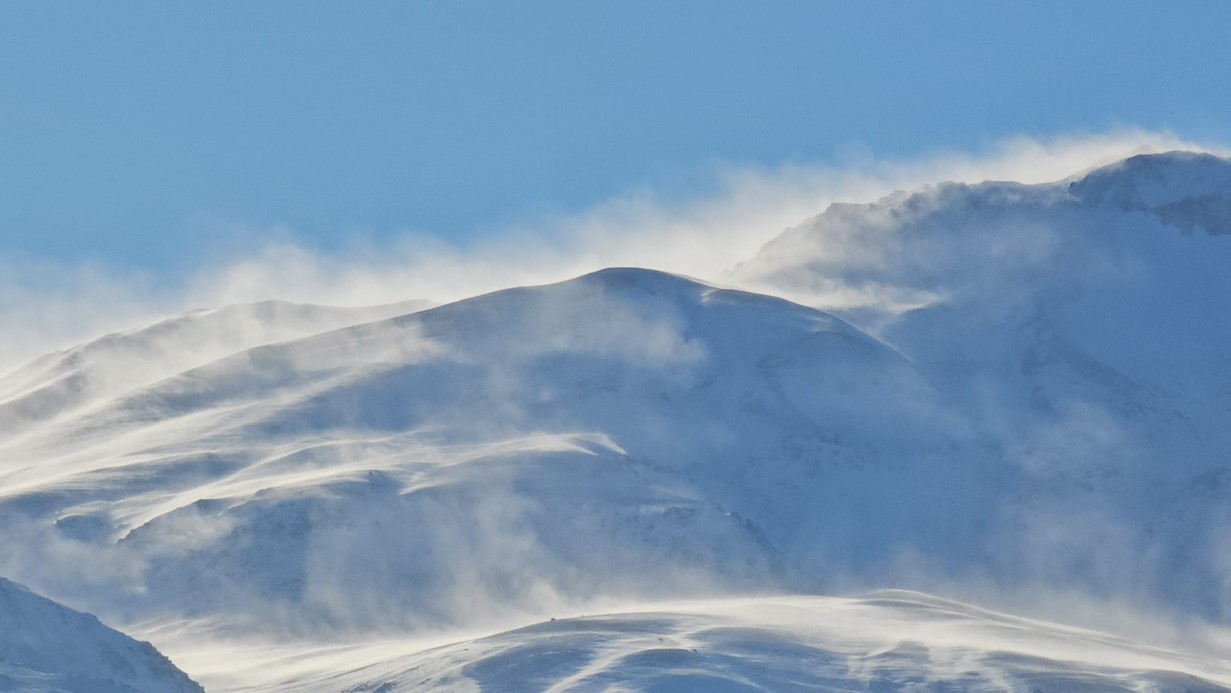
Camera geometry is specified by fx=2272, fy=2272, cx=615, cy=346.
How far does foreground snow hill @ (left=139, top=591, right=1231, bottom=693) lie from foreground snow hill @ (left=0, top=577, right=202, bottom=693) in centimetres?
3874

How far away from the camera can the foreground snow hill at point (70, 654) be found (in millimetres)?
88125

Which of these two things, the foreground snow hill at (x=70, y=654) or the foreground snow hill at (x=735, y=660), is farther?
the foreground snow hill at (x=735, y=660)

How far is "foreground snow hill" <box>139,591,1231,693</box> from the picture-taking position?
5172 inches

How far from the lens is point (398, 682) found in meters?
133

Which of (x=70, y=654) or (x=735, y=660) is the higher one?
(x=735, y=660)

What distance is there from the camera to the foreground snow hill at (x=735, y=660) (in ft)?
431

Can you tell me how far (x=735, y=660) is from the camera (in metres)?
137

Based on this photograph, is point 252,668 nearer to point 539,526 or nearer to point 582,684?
point 582,684

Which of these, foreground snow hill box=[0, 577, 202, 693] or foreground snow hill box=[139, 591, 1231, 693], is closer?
foreground snow hill box=[0, 577, 202, 693]

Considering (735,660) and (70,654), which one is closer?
(70,654)

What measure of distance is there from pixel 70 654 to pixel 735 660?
55.0 meters

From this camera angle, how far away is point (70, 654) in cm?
9025

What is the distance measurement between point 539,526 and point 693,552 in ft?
45.2

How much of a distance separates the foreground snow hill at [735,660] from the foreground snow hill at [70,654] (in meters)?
38.7
